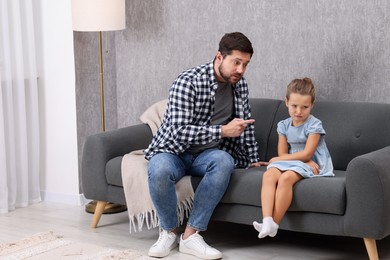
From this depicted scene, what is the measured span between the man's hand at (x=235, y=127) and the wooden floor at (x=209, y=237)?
1.90ft

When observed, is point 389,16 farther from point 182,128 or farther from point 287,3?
point 182,128

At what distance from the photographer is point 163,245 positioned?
13.1ft

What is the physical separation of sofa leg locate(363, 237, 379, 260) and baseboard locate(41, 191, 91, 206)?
2043 millimetres

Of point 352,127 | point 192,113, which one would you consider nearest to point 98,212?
point 192,113

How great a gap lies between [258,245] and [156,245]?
0.52 m

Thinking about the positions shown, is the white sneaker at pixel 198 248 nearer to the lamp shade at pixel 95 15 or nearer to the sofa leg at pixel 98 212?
the sofa leg at pixel 98 212

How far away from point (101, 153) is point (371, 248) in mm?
1501

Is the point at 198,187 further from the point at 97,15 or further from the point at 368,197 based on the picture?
the point at 97,15

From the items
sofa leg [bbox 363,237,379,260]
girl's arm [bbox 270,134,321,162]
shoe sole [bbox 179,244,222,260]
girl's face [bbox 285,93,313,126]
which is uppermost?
girl's face [bbox 285,93,313,126]

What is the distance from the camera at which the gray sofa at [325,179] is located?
358cm

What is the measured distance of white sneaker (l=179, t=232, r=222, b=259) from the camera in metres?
3.92

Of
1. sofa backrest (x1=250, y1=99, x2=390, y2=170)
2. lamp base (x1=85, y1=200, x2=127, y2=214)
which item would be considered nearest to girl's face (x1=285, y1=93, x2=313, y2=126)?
sofa backrest (x1=250, y1=99, x2=390, y2=170)

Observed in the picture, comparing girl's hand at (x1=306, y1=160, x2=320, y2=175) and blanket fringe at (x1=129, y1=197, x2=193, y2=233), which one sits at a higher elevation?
girl's hand at (x1=306, y1=160, x2=320, y2=175)

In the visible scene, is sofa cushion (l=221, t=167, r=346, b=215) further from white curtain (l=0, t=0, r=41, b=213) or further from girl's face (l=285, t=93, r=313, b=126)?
white curtain (l=0, t=0, r=41, b=213)
